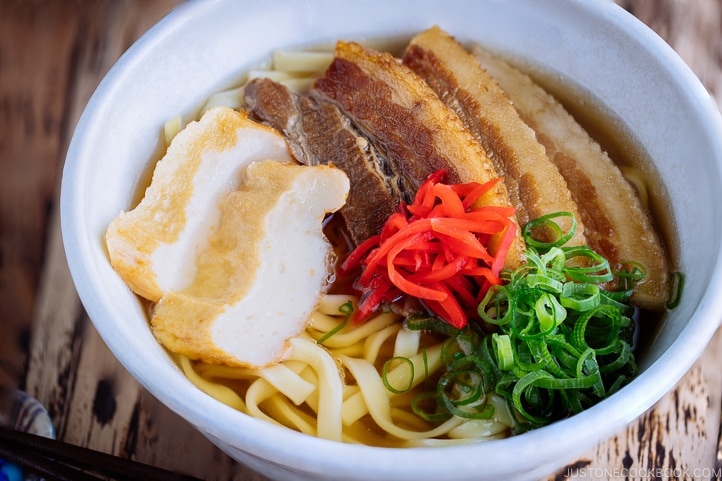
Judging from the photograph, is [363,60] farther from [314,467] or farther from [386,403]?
[314,467]

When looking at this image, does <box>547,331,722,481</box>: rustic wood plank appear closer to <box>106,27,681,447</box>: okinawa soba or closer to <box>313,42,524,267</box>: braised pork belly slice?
<box>106,27,681,447</box>: okinawa soba

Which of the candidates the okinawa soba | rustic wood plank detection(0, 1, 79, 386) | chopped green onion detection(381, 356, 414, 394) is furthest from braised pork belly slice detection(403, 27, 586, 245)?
rustic wood plank detection(0, 1, 79, 386)

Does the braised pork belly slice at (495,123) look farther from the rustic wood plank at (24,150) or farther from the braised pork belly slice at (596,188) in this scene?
the rustic wood plank at (24,150)

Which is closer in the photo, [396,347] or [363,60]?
[396,347]

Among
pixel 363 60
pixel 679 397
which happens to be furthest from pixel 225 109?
pixel 679 397

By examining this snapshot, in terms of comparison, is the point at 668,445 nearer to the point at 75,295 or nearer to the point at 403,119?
the point at 403,119

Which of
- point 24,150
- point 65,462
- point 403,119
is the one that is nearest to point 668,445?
point 403,119
